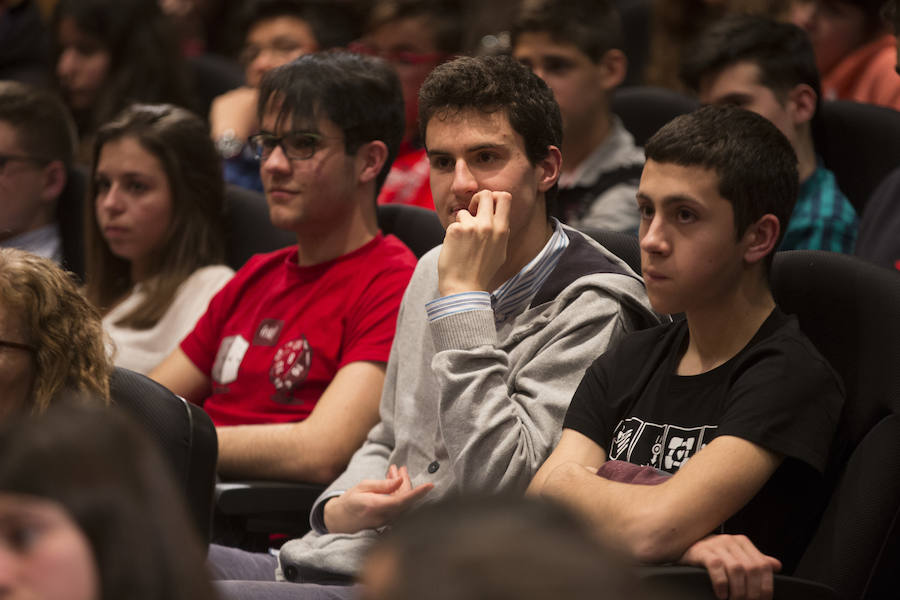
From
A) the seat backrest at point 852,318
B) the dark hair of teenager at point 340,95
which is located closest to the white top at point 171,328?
the dark hair of teenager at point 340,95

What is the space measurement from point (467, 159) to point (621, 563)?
1.32 metres

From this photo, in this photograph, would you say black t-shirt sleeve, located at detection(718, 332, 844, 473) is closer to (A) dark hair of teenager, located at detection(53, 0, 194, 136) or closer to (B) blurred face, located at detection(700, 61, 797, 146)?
(B) blurred face, located at detection(700, 61, 797, 146)

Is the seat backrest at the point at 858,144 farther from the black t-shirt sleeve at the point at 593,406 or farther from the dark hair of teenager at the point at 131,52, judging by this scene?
the dark hair of teenager at the point at 131,52

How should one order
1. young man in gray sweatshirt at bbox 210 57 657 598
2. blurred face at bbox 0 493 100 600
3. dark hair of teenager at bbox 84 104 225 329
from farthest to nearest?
dark hair of teenager at bbox 84 104 225 329
young man in gray sweatshirt at bbox 210 57 657 598
blurred face at bbox 0 493 100 600

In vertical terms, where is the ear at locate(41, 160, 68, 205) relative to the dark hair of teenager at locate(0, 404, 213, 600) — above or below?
below

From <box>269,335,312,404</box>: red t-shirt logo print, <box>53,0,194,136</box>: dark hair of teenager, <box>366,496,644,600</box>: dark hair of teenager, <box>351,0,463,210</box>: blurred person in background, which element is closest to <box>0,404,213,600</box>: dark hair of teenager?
<box>366,496,644,600</box>: dark hair of teenager

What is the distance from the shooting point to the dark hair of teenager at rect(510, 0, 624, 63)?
10.8 ft

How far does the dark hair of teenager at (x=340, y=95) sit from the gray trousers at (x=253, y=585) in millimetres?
881

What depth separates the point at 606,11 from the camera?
3.38 meters

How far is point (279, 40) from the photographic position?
13.3ft

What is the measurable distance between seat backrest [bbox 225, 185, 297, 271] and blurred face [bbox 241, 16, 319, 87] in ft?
3.84

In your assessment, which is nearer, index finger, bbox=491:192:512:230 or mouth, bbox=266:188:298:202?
index finger, bbox=491:192:512:230

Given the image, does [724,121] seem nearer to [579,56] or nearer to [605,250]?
[605,250]

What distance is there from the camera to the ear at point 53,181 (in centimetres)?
316
